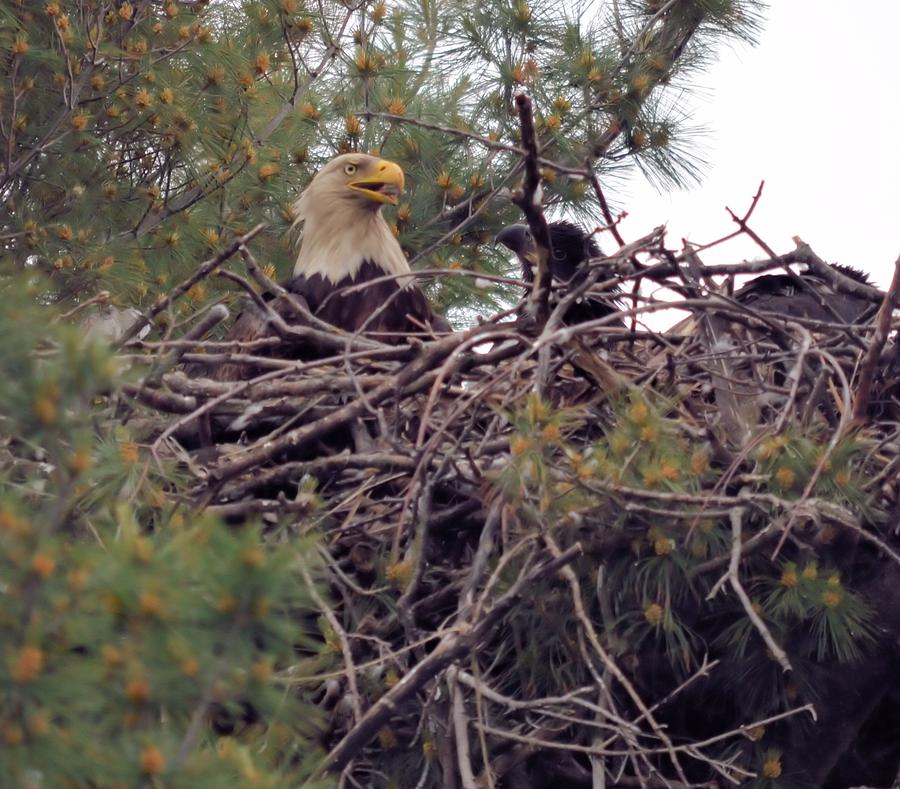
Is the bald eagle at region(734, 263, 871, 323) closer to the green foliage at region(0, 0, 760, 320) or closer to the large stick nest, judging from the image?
the large stick nest

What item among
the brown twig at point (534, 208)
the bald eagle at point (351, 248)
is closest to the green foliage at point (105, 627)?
the brown twig at point (534, 208)

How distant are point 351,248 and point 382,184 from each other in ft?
0.84

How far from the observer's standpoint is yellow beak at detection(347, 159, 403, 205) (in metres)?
5.02

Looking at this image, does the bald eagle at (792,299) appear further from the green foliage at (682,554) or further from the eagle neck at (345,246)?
the eagle neck at (345,246)

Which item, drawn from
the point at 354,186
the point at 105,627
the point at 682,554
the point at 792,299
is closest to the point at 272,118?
the point at 354,186

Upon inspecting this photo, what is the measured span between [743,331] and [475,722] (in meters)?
1.34

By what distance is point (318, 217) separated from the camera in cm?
521

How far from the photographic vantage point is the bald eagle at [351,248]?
4.67 m

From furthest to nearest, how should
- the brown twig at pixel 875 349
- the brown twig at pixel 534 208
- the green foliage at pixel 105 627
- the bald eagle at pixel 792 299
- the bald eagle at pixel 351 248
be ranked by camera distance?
the bald eagle at pixel 351 248
the bald eagle at pixel 792 299
the brown twig at pixel 875 349
the brown twig at pixel 534 208
the green foliage at pixel 105 627

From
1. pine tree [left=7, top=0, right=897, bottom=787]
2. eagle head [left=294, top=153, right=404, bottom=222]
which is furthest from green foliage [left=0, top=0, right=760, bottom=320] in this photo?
pine tree [left=7, top=0, right=897, bottom=787]

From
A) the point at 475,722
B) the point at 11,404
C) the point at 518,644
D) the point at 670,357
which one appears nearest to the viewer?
the point at 11,404

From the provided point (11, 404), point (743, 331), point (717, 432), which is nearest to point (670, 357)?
point (717, 432)

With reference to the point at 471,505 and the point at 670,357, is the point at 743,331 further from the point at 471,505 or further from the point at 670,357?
the point at 471,505

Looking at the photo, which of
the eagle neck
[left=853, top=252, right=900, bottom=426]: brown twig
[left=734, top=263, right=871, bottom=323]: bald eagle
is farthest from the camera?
the eagle neck
